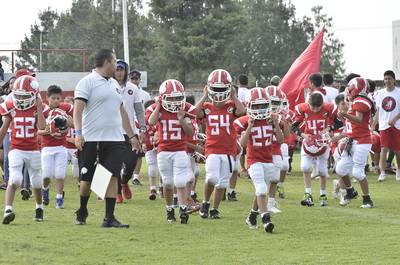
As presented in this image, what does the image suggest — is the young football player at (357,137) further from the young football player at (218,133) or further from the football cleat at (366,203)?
the young football player at (218,133)

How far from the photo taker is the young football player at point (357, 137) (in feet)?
47.5

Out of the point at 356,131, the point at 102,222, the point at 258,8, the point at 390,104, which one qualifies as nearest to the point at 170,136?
the point at 102,222

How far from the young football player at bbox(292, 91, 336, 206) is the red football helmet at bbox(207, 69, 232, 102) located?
2.55m

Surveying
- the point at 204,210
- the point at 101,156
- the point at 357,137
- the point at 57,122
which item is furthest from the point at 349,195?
the point at 101,156

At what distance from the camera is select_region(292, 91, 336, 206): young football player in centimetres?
1478

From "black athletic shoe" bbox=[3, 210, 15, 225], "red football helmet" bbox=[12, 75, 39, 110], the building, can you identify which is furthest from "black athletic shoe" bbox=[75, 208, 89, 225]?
the building

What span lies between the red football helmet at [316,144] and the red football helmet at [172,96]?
2.99 m

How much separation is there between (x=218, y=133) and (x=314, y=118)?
2.65m

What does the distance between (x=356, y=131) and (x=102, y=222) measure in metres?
4.63

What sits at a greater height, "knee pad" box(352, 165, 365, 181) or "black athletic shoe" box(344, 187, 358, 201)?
"knee pad" box(352, 165, 365, 181)

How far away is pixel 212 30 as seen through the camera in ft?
218

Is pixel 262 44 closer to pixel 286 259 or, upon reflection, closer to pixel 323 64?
pixel 323 64

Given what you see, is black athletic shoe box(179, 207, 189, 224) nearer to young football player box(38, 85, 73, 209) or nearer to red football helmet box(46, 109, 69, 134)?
young football player box(38, 85, 73, 209)

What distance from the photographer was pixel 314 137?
584 inches
